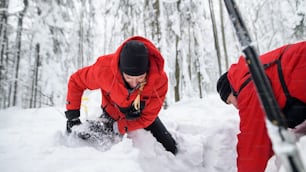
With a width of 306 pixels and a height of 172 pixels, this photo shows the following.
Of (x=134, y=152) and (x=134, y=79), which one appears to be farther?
(x=134, y=79)

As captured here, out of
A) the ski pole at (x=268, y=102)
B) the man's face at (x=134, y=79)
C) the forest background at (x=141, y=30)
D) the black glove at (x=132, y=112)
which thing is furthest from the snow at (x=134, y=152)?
the forest background at (x=141, y=30)

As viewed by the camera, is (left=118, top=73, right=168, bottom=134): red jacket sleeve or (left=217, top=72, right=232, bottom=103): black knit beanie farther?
(left=118, top=73, right=168, bottom=134): red jacket sleeve

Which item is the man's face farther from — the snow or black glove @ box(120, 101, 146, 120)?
the snow

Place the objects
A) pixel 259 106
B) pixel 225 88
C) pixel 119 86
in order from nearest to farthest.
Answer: pixel 259 106, pixel 225 88, pixel 119 86

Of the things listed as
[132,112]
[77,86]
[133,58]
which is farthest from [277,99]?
[77,86]

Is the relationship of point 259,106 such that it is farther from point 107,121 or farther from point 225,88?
point 107,121

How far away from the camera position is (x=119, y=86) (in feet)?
8.57

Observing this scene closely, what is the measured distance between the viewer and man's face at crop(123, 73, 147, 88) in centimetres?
245

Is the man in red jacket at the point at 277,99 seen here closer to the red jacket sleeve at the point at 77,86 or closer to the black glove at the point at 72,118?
the red jacket sleeve at the point at 77,86

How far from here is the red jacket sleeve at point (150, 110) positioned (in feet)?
9.30

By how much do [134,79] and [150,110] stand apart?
620mm

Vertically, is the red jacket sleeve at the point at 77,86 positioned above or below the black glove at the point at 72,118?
above

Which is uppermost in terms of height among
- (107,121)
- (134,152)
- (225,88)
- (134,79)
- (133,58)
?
(133,58)

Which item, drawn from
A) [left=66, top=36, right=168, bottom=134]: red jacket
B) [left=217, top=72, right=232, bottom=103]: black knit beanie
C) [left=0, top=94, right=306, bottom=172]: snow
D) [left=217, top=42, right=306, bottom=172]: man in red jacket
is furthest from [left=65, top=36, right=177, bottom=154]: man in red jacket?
[left=217, top=42, right=306, bottom=172]: man in red jacket
